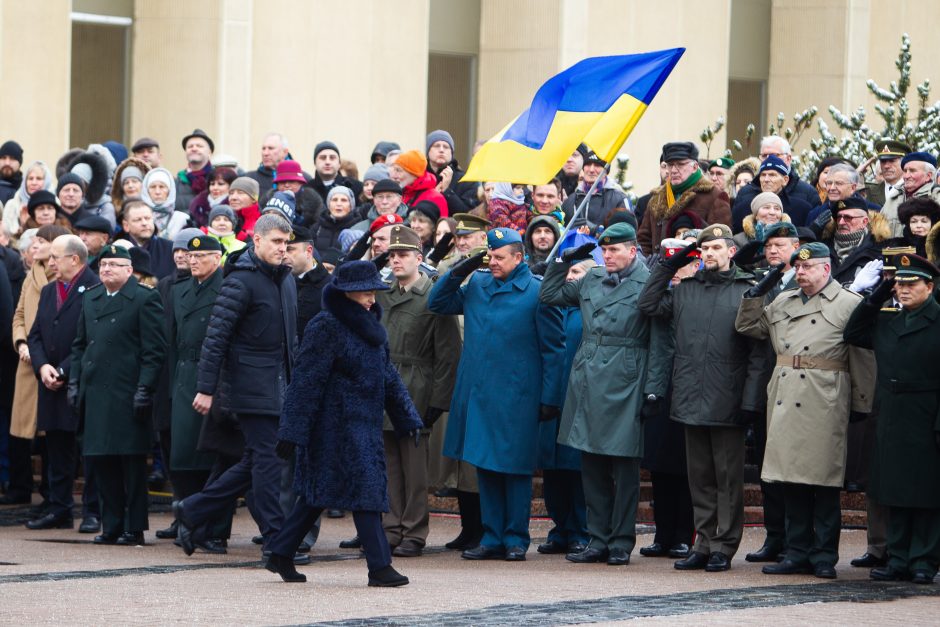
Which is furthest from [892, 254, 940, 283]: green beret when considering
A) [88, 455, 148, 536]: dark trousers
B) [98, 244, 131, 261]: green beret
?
[98, 244, 131, 261]: green beret

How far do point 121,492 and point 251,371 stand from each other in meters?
→ 1.93

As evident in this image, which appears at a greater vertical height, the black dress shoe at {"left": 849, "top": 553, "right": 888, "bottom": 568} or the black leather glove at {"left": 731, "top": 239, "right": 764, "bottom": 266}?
the black leather glove at {"left": 731, "top": 239, "right": 764, "bottom": 266}

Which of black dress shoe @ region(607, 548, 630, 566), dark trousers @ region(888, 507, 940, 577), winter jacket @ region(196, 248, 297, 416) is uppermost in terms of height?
winter jacket @ region(196, 248, 297, 416)

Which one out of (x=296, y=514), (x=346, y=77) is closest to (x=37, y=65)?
(x=346, y=77)

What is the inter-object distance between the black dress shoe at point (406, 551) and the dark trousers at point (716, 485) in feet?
6.27

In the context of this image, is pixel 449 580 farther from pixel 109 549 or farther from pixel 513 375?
pixel 109 549

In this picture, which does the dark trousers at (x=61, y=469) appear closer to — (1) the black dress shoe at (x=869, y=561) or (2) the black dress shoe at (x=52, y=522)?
(2) the black dress shoe at (x=52, y=522)

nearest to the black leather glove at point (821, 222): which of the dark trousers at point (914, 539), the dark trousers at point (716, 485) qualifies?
the dark trousers at point (716, 485)

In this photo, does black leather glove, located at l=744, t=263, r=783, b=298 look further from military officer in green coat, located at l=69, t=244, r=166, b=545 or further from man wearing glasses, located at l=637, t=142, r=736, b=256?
military officer in green coat, located at l=69, t=244, r=166, b=545

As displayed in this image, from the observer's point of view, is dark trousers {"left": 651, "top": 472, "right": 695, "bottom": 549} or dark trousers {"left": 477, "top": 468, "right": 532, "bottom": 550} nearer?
dark trousers {"left": 477, "top": 468, "right": 532, "bottom": 550}

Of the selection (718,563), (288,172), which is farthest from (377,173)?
(718,563)

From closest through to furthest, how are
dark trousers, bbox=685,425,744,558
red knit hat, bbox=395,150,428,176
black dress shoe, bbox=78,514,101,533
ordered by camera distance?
dark trousers, bbox=685,425,744,558, black dress shoe, bbox=78,514,101,533, red knit hat, bbox=395,150,428,176

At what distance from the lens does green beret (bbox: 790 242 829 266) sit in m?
11.9

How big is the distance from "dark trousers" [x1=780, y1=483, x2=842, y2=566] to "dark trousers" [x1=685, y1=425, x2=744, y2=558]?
335 millimetres
